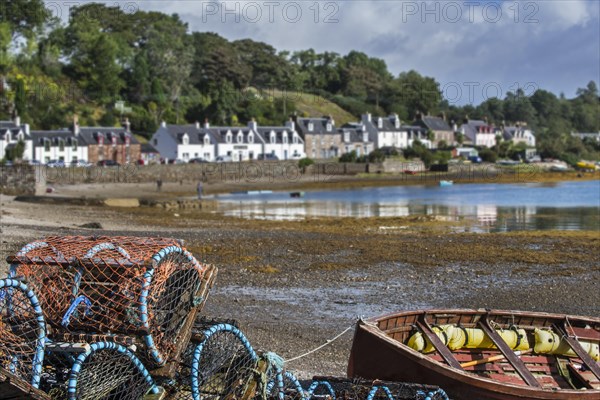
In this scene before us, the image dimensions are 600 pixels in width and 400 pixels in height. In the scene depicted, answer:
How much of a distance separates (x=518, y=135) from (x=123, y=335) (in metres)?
135

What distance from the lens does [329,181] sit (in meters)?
76.6

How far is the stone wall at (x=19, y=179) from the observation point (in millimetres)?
51562

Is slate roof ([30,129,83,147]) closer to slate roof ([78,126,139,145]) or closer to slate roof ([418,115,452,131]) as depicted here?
slate roof ([78,126,139,145])

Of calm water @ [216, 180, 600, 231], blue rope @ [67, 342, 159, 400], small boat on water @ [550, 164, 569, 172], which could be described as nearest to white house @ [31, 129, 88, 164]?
calm water @ [216, 180, 600, 231]

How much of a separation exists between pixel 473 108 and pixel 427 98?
1564 inches

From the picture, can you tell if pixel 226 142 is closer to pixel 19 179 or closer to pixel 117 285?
pixel 19 179

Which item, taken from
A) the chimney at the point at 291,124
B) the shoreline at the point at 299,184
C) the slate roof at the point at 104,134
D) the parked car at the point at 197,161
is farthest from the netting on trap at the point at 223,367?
the chimney at the point at 291,124

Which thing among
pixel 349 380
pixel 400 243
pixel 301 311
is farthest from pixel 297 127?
pixel 349 380

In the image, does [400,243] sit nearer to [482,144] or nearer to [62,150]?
[62,150]

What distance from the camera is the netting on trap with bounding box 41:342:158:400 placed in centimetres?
731

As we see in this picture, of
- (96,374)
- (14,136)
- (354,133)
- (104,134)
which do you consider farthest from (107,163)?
(96,374)

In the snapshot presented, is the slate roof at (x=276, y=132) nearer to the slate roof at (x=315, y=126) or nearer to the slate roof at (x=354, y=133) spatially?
the slate roof at (x=315, y=126)

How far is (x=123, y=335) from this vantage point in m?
7.74

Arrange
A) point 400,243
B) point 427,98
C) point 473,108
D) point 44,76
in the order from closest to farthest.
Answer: point 400,243 → point 44,76 → point 427,98 → point 473,108
